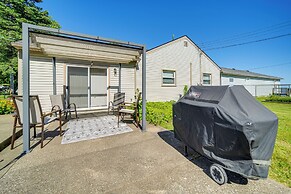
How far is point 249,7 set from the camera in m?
10.9

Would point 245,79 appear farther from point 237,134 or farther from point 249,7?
point 237,134

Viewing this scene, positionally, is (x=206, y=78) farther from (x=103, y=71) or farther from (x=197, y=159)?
(x=197, y=159)

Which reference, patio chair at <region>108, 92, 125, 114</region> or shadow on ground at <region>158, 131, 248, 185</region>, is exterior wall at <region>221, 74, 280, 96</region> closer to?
patio chair at <region>108, 92, 125, 114</region>

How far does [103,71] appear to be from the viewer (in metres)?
7.46

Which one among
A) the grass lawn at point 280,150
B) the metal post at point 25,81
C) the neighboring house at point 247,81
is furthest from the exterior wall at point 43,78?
the neighboring house at point 247,81

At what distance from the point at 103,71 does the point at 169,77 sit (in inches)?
183

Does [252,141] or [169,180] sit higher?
[252,141]

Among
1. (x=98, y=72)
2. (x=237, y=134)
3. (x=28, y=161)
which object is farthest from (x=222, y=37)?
(x=28, y=161)

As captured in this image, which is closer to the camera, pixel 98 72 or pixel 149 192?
pixel 149 192

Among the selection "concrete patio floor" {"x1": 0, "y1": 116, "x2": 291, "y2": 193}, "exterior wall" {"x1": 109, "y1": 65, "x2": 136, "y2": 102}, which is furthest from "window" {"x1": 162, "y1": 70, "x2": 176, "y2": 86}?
"concrete patio floor" {"x1": 0, "y1": 116, "x2": 291, "y2": 193}

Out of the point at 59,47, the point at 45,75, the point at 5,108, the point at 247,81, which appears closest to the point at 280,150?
the point at 59,47

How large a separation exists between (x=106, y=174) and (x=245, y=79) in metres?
22.8

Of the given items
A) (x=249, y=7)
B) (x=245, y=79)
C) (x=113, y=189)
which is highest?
A: (x=249, y=7)

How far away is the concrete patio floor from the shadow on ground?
15 millimetres
